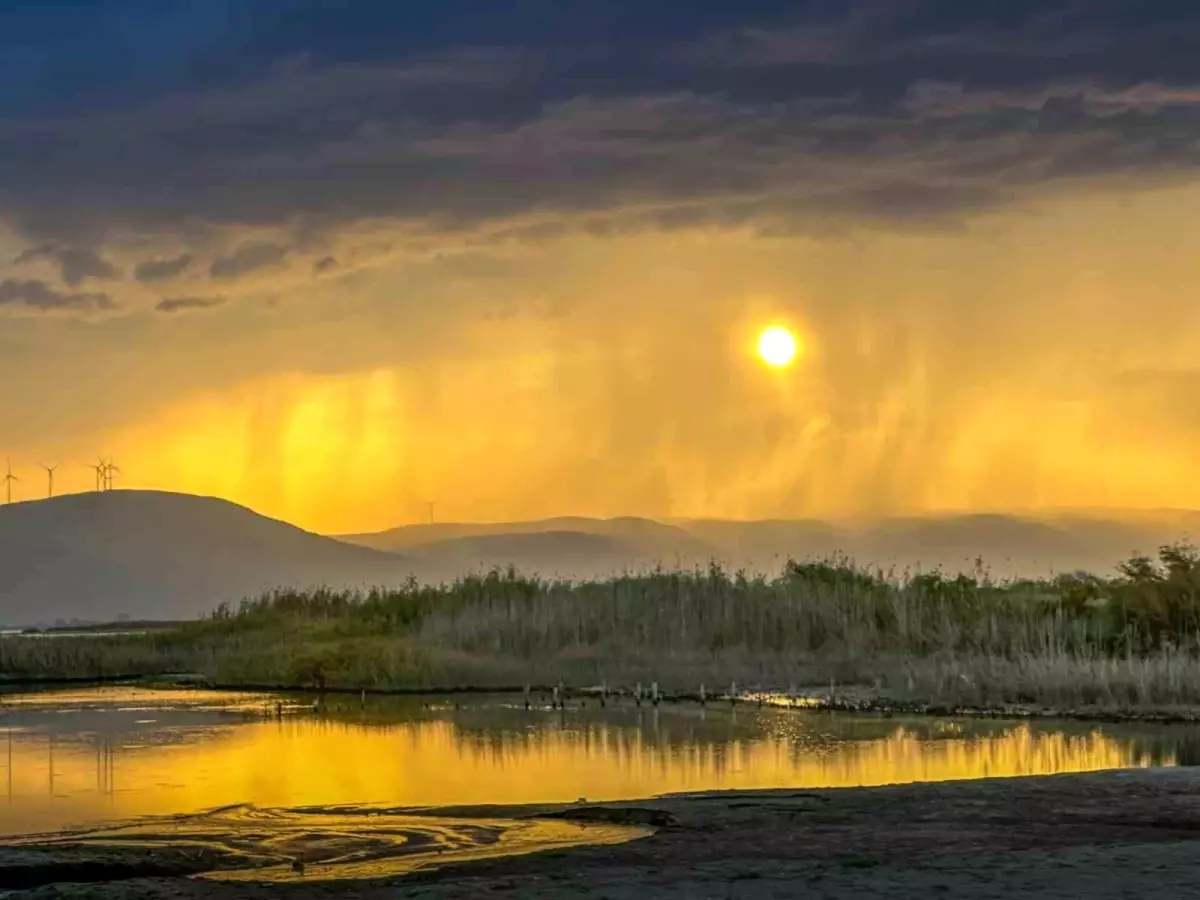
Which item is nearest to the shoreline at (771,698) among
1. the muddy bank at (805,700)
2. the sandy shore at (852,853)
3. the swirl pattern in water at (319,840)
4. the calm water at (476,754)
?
the muddy bank at (805,700)

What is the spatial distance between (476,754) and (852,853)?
968cm

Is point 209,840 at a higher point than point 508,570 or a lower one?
lower

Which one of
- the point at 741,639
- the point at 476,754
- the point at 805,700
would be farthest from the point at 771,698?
the point at 476,754

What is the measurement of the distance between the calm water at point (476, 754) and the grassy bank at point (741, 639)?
3759 mm

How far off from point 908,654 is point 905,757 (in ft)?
41.2

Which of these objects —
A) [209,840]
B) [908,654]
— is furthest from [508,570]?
[209,840]

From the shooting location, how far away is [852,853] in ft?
38.0

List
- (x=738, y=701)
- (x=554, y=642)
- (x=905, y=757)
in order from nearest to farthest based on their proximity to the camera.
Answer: (x=905, y=757), (x=738, y=701), (x=554, y=642)

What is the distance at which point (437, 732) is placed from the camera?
2398cm

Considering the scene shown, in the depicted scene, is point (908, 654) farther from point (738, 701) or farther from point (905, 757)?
point (905, 757)

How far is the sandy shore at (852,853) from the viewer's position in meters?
10.2

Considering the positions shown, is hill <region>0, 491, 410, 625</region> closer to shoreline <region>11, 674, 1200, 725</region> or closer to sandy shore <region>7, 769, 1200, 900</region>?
shoreline <region>11, 674, 1200, 725</region>

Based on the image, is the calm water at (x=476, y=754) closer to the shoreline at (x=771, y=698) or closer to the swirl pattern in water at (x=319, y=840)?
the shoreline at (x=771, y=698)

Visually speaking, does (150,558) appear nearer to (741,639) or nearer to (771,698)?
(741,639)
